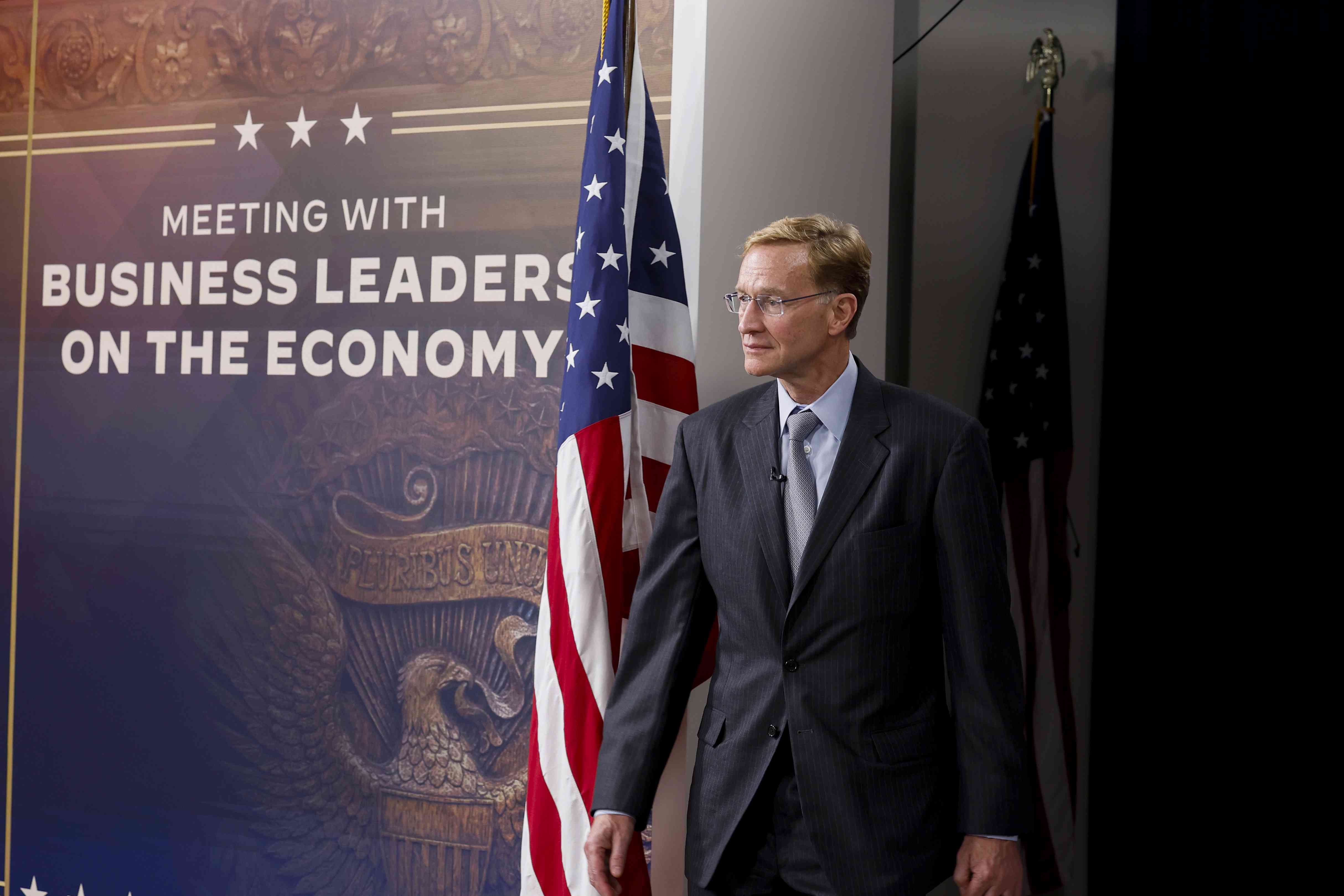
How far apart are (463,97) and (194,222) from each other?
2.91ft

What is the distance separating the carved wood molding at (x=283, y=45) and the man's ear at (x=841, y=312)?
113 centimetres

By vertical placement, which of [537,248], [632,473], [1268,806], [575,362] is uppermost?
[537,248]

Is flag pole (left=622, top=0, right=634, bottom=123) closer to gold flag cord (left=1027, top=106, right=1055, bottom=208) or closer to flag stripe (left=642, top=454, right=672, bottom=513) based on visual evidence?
flag stripe (left=642, top=454, right=672, bottom=513)

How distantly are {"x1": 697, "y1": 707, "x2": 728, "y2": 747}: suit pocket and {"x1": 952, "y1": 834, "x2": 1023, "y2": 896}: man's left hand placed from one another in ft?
1.29

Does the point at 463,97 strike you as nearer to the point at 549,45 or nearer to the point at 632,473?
the point at 549,45

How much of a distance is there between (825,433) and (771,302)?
0.75 feet

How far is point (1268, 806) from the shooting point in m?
2.61

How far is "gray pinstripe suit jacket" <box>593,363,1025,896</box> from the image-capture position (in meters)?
1.45

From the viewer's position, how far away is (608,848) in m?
1.60

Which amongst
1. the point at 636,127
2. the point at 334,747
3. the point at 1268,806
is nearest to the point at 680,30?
the point at 636,127

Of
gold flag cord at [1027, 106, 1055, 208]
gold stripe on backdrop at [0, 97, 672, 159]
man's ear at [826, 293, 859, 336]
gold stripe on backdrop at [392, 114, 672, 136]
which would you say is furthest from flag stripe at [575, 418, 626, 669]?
gold flag cord at [1027, 106, 1055, 208]

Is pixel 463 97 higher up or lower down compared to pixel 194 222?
higher up

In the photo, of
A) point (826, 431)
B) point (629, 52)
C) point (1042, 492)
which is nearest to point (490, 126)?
point (629, 52)

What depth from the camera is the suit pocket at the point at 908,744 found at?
146 centimetres
